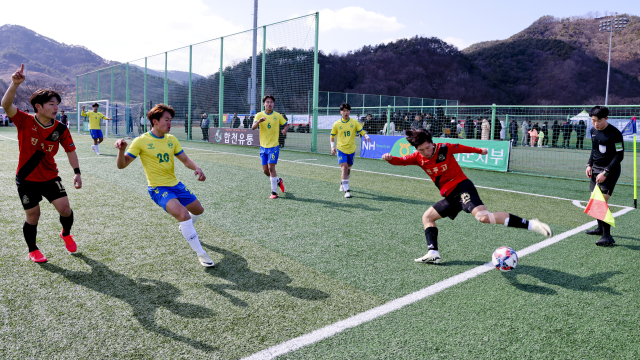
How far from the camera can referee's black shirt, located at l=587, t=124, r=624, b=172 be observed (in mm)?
5441

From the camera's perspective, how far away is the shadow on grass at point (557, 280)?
3.87 metres

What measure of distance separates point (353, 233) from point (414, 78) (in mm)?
70773

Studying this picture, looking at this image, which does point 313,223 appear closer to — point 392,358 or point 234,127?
point 392,358

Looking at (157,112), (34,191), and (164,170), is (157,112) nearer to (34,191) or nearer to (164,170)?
(164,170)

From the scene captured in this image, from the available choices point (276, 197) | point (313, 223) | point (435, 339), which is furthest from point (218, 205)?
point (435, 339)

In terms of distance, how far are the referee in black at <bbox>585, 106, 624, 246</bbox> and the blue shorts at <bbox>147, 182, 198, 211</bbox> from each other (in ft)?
17.4

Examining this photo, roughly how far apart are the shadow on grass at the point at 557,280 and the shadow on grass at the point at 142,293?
300 centimetres

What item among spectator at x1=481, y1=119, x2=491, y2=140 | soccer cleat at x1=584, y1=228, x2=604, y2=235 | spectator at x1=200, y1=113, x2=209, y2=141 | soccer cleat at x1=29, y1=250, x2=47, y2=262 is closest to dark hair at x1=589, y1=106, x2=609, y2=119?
soccer cleat at x1=584, y1=228, x2=604, y2=235

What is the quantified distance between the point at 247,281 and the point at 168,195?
4.28 ft

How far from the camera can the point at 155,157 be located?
14.5ft

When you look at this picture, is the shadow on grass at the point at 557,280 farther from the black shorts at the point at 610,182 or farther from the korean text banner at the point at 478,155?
the korean text banner at the point at 478,155

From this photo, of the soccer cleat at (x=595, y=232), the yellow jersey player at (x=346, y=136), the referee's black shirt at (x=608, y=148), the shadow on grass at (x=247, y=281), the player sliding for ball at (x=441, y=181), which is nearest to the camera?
the shadow on grass at (x=247, y=281)

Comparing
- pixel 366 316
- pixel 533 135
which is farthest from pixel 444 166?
pixel 533 135

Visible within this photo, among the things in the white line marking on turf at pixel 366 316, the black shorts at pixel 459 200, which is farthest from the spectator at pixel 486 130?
the black shorts at pixel 459 200
